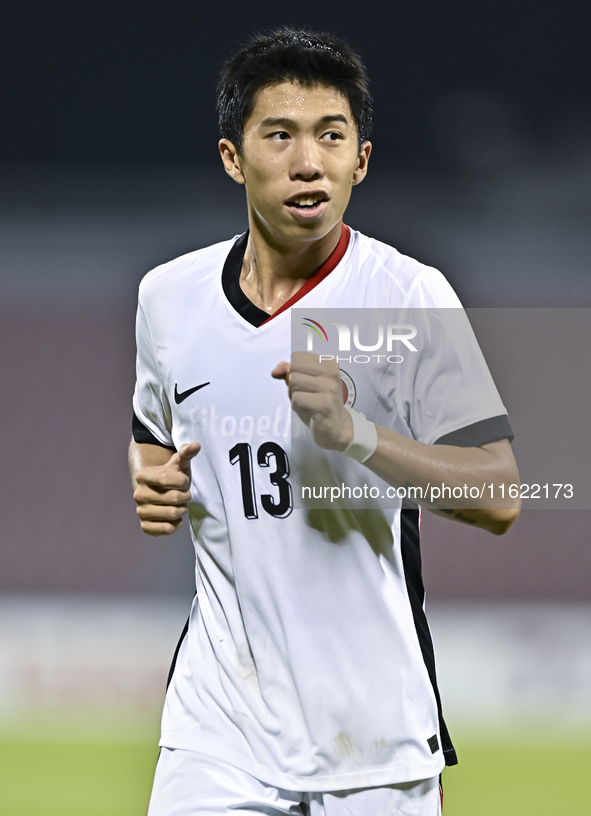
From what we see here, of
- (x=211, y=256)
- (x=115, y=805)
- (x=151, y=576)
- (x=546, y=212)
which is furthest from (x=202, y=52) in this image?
(x=115, y=805)

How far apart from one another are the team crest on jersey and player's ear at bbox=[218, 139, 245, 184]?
0.44 meters

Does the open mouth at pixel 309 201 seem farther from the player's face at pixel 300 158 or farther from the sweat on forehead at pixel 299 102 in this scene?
the sweat on forehead at pixel 299 102

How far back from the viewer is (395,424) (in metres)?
1.41

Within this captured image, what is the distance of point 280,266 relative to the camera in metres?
1.52

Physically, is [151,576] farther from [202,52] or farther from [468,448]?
[468,448]

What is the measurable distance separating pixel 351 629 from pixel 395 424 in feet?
1.06

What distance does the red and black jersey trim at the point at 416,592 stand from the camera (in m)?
1.41

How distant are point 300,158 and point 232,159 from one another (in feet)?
0.79

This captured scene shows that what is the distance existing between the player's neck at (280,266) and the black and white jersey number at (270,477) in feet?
0.79

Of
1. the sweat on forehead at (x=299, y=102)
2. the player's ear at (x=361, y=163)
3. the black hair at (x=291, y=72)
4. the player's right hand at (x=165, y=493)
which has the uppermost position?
the black hair at (x=291, y=72)

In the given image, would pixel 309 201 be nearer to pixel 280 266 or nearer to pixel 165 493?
pixel 280 266

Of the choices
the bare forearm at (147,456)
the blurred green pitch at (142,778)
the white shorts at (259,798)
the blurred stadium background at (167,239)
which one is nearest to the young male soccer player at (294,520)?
the white shorts at (259,798)

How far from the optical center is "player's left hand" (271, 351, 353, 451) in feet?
3.86

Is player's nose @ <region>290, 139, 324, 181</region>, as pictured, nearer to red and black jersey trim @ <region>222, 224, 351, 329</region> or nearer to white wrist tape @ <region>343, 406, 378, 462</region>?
red and black jersey trim @ <region>222, 224, 351, 329</region>
